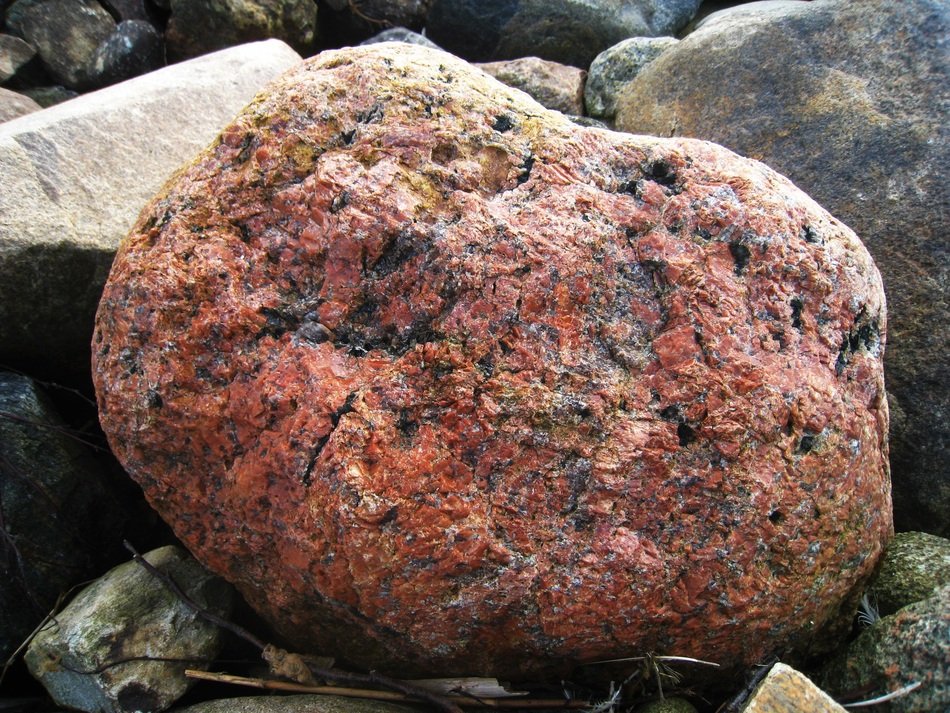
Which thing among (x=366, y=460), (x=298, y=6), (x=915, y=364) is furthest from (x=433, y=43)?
(x=366, y=460)

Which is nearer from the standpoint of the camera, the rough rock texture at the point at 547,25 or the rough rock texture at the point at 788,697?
the rough rock texture at the point at 788,697

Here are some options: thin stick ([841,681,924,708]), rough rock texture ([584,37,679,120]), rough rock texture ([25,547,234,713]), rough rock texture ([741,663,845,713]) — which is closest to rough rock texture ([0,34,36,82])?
rough rock texture ([584,37,679,120])

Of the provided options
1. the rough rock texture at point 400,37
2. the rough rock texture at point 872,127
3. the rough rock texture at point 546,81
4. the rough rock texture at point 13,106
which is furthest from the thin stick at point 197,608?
the rough rock texture at point 400,37

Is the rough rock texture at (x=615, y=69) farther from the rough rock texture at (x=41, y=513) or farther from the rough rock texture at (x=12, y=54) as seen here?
the rough rock texture at (x=12, y=54)

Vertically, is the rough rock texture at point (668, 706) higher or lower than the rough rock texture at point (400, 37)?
lower

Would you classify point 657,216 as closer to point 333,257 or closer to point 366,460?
point 333,257

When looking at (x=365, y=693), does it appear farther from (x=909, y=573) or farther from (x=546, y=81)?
(x=546, y=81)
